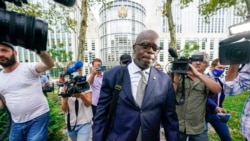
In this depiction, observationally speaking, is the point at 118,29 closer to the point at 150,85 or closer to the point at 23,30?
the point at 150,85

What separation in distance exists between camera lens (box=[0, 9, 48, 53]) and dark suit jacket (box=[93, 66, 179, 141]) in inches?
32.4

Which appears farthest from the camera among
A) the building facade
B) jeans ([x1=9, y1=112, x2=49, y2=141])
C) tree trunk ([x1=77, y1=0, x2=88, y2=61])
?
the building facade

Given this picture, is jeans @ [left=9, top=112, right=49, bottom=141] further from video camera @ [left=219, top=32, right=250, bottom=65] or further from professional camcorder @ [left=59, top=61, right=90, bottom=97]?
video camera @ [left=219, top=32, right=250, bottom=65]

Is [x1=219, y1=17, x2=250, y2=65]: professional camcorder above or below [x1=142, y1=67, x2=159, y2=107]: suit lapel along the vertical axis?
above

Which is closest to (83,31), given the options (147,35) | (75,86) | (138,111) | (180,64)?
(75,86)

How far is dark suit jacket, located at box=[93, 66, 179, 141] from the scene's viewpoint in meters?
1.61

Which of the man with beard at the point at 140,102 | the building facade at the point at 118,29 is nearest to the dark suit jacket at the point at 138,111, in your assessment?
the man with beard at the point at 140,102

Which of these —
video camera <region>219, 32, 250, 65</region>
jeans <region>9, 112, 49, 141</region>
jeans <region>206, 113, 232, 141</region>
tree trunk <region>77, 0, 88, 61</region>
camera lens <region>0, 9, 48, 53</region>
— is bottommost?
jeans <region>206, 113, 232, 141</region>

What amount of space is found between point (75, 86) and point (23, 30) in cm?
138

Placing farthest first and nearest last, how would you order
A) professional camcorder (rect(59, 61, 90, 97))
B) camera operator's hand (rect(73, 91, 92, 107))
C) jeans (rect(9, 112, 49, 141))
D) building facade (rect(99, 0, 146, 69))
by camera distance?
building facade (rect(99, 0, 146, 69)) → camera operator's hand (rect(73, 91, 92, 107)) → professional camcorder (rect(59, 61, 90, 97)) → jeans (rect(9, 112, 49, 141))

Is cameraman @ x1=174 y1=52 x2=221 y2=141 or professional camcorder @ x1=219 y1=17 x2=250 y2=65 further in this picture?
cameraman @ x1=174 y1=52 x2=221 y2=141

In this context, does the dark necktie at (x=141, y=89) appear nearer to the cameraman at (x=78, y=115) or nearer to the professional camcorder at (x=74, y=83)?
the professional camcorder at (x=74, y=83)

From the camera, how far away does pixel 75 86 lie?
2.32 m

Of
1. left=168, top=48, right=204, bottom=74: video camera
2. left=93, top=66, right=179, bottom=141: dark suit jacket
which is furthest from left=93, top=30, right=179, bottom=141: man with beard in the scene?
left=168, top=48, right=204, bottom=74: video camera
